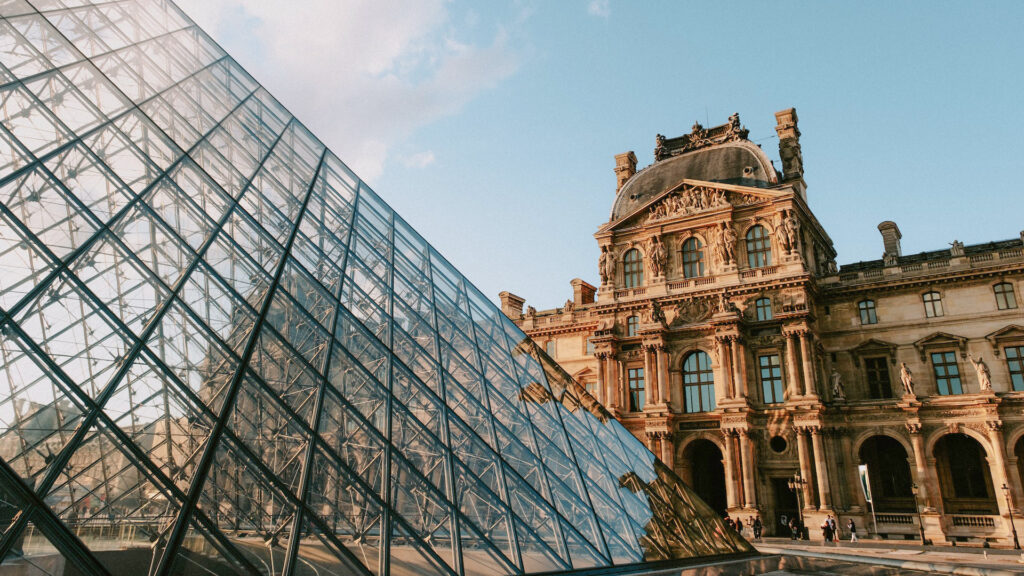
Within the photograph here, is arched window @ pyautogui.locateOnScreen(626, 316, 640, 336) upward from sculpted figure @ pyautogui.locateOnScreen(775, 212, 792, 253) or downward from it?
downward

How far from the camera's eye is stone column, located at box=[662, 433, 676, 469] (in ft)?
107

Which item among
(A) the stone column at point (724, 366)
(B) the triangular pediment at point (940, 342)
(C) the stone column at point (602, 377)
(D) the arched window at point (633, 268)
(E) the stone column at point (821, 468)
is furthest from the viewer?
(D) the arched window at point (633, 268)

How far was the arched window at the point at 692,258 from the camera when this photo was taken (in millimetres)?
36156

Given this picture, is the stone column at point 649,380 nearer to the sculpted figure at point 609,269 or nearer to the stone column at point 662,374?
the stone column at point 662,374

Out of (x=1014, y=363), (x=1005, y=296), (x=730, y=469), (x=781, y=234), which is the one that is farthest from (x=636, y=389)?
(x=1005, y=296)

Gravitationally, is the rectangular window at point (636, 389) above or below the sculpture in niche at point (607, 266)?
below

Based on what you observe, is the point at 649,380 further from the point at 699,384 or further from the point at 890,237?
the point at 890,237

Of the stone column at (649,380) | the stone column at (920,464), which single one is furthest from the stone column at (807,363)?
the stone column at (649,380)

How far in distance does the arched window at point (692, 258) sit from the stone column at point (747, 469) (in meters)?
9.35

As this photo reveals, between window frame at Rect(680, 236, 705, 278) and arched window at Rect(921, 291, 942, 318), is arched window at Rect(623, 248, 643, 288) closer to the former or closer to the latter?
window frame at Rect(680, 236, 705, 278)

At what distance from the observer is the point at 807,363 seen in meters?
31.0

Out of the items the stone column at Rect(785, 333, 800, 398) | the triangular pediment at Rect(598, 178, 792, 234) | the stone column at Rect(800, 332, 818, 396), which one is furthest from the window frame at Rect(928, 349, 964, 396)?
the triangular pediment at Rect(598, 178, 792, 234)

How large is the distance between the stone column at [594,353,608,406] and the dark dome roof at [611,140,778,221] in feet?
31.5

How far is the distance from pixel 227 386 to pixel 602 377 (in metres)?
30.9
